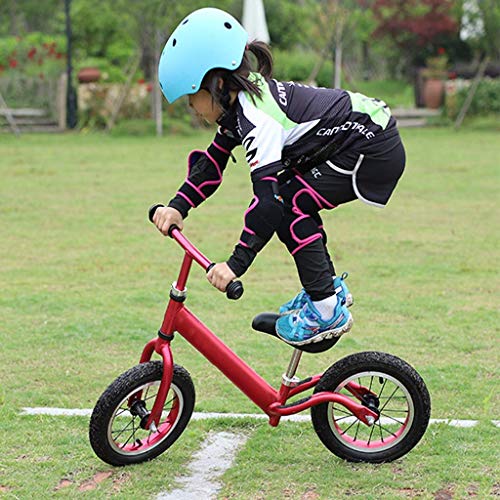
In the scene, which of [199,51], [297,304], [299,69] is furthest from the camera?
[299,69]

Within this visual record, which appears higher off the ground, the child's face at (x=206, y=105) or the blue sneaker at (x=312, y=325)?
the child's face at (x=206, y=105)

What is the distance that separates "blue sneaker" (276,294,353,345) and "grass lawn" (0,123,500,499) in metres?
0.54

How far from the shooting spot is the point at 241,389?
3816mm

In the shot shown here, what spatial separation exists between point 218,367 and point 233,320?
6.95 feet

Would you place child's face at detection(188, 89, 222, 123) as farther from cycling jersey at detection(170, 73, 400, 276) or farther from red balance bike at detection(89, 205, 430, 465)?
red balance bike at detection(89, 205, 430, 465)

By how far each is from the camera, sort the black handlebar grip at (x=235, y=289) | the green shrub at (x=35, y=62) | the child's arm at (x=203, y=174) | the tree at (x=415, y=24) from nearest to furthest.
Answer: the black handlebar grip at (x=235, y=289), the child's arm at (x=203, y=174), the green shrub at (x=35, y=62), the tree at (x=415, y=24)

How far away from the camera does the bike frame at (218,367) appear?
12.0 feet

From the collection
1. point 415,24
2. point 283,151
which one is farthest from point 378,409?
point 415,24

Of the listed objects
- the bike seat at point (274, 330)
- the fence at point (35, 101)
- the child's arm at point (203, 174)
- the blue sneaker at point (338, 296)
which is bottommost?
the fence at point (35, 101)

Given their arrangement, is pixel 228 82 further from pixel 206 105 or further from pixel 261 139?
pixel 261 139

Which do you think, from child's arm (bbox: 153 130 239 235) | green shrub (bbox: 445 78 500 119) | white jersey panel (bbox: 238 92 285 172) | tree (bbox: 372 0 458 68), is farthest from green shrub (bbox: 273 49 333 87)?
white jersey panel (bbox: 238 92 285 172)

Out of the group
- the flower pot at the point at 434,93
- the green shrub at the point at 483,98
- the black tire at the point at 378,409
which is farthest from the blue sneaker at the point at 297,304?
the flower pot at the point at 434,93

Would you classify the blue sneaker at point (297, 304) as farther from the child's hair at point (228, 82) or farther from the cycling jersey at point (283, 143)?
the child's hair at point (228, 82)

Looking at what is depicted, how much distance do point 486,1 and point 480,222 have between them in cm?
1320
